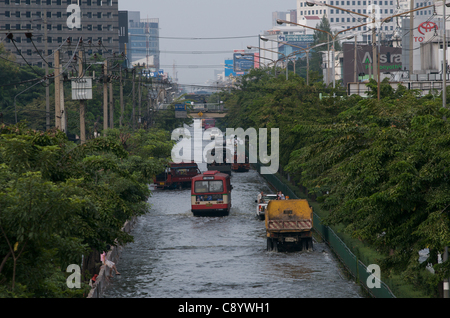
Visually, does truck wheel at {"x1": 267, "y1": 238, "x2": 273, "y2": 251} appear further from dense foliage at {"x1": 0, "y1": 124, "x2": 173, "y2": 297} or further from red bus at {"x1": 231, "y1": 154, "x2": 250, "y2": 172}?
red bus at {"x1": 231, "y1": 154, "x2": 250, "y2": 172}

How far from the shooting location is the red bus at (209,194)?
1601 inches

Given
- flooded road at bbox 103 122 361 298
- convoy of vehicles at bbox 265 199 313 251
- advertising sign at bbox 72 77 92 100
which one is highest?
advertising sign at bbox 72 77 92 100

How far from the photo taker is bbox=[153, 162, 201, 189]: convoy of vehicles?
183 ft

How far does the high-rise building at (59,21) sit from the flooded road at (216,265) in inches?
5121

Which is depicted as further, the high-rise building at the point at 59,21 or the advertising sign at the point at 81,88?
the high-rise building at the point at 59,21

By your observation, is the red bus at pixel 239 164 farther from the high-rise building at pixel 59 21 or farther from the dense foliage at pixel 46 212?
the high-rise building at pixel 59 21

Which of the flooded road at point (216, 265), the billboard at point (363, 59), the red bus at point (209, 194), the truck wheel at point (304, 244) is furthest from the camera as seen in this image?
the billboard at point (363, 59)

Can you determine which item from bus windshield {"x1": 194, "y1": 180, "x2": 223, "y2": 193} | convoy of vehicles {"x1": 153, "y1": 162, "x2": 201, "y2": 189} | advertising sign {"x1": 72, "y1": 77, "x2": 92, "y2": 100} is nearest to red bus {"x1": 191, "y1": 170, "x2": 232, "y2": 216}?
bus windshield {"x1": 194, "y1": 180, "x2": 223, "y2": 193}

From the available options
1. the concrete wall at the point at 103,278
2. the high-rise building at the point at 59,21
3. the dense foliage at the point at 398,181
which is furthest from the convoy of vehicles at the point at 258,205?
the high-rise building at the point at 59,21

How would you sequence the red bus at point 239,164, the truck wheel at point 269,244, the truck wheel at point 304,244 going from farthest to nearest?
1. the red bus at point 239,164
2. the truck wheel at point 269,244
3. the truck wheel at point 304,244

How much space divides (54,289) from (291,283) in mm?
12819

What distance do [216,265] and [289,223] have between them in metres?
4.15
